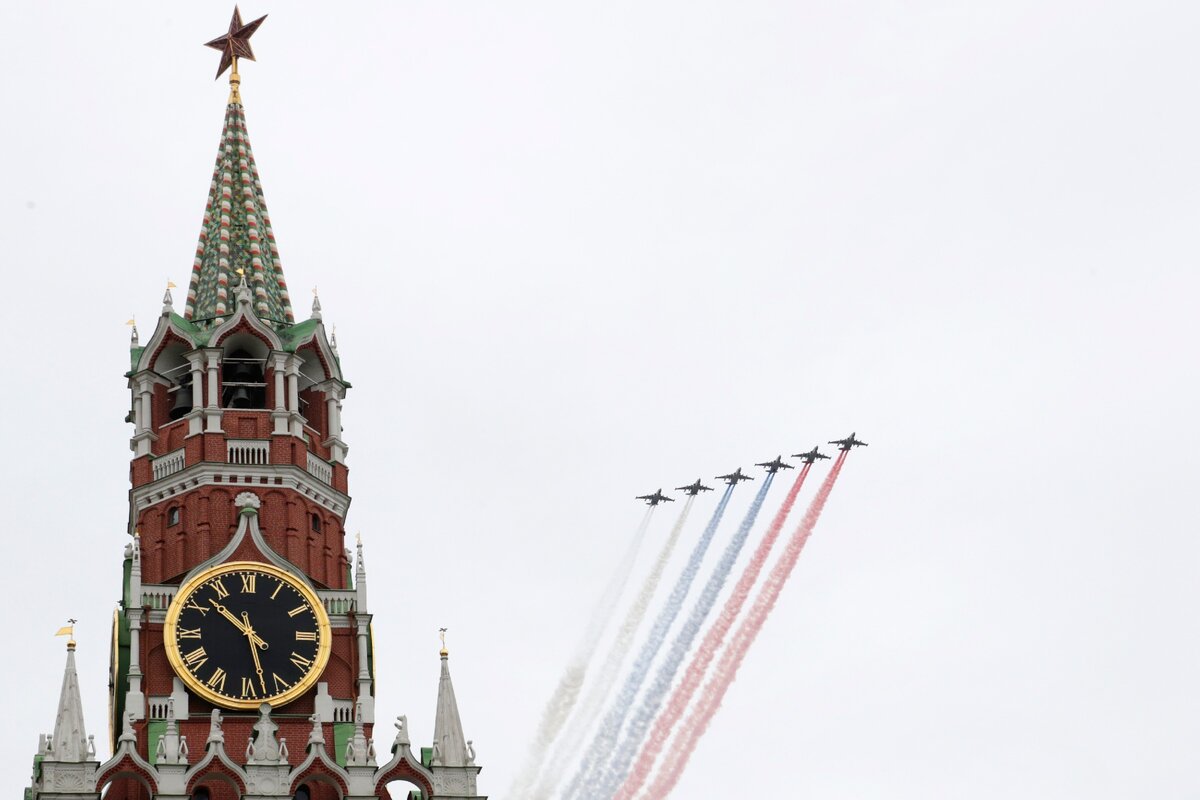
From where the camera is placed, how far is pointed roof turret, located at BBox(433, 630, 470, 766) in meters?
132

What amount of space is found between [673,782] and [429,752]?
11.4 m

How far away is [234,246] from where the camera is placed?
149875 millimetres

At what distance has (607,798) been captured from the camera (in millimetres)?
136750

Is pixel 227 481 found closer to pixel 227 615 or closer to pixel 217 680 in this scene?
pixel 227 615

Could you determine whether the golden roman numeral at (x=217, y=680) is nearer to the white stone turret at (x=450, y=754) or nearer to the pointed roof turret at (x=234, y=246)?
the white stone turret at (x=450, y=754)

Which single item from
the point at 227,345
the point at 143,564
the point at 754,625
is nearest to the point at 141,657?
the point at 143,564

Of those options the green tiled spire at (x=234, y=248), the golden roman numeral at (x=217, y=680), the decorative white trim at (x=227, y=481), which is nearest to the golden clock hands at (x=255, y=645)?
the golden roman numeral at (x=217, y=680)

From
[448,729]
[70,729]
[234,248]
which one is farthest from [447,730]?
[234,248]

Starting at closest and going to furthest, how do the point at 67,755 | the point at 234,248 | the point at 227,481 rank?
the point at 67,755 → the point at 227,481 → the point at 234,248

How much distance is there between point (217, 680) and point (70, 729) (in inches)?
264

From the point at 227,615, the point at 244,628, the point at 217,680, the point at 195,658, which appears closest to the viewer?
the point at 217,680

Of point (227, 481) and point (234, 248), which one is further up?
point (234, 248)

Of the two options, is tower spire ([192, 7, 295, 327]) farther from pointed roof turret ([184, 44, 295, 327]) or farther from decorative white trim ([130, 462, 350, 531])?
decorative white trim ([130, 462, 350, 531])

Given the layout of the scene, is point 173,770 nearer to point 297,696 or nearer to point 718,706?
point 297,696
